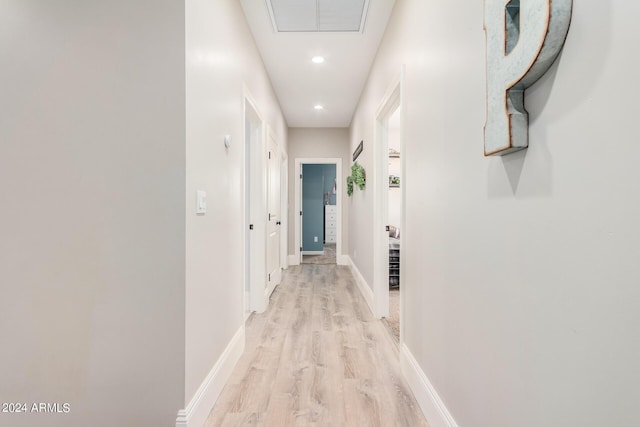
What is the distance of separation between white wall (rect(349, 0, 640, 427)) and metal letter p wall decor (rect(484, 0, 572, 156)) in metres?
0.03

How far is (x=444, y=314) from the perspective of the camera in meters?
1.54

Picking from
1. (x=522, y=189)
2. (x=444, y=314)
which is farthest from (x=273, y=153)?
(x=522, y=189)

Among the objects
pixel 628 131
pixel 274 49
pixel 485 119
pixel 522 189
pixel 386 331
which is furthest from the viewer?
pixel 274 49

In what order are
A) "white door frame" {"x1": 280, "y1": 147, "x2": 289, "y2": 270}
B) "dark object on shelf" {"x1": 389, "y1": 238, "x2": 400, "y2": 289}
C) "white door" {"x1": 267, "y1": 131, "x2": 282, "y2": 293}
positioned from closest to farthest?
"white door" {"x1": 267, "y1": 131, "x2": 282, "y2": 293} < "dark object on shelf" {"x1": 389, "y1": 238, "x2": 400, "y2": 289} < "white door frame" {"x1": 280, "y1": 147, "x2": 289, "y2": 270}

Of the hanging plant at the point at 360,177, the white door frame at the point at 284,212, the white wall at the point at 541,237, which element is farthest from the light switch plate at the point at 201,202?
the white door frame at the point at 284,212

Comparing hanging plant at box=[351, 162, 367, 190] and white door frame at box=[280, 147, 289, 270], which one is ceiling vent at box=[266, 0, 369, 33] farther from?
white door frame at box=[280, 147, 289, 270]

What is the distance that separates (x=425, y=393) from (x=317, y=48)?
2.95m

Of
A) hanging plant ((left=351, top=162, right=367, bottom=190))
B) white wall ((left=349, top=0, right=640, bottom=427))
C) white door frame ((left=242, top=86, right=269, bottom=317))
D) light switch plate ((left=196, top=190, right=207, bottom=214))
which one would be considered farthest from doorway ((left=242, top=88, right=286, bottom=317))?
white wall ((left=349, top=0, right=640, bottom=427))

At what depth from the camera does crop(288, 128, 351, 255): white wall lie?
625cm

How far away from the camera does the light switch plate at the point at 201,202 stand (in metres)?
1.62
